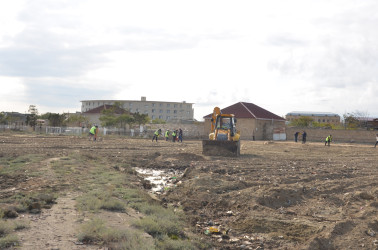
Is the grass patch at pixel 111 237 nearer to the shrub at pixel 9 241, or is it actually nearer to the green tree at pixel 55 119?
the shrub at pixel 9 241

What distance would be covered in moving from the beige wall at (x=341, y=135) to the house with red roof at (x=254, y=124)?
2.27 metres

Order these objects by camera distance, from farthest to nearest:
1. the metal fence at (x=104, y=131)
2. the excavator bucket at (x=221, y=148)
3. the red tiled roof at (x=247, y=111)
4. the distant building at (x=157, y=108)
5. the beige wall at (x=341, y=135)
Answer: the distant building at (x=157, y=108) → the red tiled roof at (x=247, y=111) → the metal fence at (x=104, y=131) → the beige wall at (x=341, y=135) → the excavator bucket at (x=221, y=148)

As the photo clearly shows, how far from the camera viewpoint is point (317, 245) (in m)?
7.84

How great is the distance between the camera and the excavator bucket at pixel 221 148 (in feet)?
80.8

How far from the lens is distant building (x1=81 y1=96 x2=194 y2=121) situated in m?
105

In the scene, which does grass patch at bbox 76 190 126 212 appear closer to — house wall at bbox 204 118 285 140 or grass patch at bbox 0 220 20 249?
grass patch at bbox 0 220 20 249

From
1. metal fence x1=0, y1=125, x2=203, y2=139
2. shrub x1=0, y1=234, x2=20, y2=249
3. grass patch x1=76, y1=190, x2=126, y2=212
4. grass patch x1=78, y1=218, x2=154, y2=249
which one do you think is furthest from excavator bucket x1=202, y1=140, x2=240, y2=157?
metal fence x1=0, y1=125, x2=203, y2=139

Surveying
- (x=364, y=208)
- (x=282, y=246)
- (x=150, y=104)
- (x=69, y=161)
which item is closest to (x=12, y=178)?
(x=69, y=161)

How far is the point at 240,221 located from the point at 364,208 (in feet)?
10.7

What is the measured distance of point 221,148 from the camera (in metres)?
24.8

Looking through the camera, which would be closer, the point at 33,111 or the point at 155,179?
the point at 155,179

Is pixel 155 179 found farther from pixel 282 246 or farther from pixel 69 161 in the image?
pixel 282 246

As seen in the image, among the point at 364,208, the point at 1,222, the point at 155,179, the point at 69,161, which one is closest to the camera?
the point at 1,222

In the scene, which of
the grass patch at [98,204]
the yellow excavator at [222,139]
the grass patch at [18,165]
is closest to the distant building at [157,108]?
the yellow excavator at [222,139]
